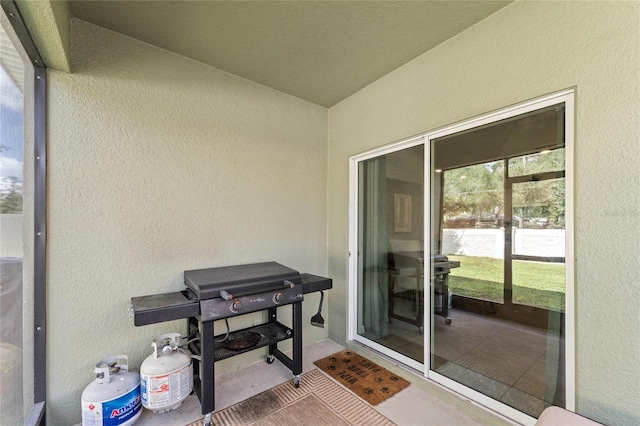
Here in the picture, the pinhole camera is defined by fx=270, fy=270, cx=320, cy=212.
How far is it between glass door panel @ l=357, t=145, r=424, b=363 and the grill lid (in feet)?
3.54

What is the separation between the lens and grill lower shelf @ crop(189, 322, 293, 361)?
2.12m

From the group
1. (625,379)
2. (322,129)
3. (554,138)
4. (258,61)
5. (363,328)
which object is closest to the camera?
(625,379)

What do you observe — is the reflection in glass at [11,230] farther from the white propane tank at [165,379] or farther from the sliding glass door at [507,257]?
the sliding glass door at [507,257]

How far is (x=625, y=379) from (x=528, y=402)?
0.62 m

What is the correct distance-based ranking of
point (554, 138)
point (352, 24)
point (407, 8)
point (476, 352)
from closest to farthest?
point (554, 138)
point (407, 8)
point (352, 24)
point (476, 352)

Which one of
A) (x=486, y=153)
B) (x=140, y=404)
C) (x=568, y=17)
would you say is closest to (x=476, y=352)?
(x=486, y=153)

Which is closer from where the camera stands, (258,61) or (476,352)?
(476,352)

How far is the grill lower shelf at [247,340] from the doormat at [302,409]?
1.27 feet

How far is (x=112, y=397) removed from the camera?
67.2 inches

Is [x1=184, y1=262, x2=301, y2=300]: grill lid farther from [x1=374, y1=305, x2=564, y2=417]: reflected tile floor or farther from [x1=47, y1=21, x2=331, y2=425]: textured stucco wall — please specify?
[x1=374, y1=305, x2=564, y2=417]: reflected tile floor

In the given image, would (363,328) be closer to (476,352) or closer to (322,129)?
(476,352)

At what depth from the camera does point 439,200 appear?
2320 mm

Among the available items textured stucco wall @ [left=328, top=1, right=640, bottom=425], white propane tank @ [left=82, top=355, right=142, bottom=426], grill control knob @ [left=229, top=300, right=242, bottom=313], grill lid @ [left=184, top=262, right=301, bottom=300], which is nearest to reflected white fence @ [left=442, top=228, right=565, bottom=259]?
textured stucco wall @ [left=328, top=1, right=640, bottom=425]

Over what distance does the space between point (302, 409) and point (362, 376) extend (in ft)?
2.16
